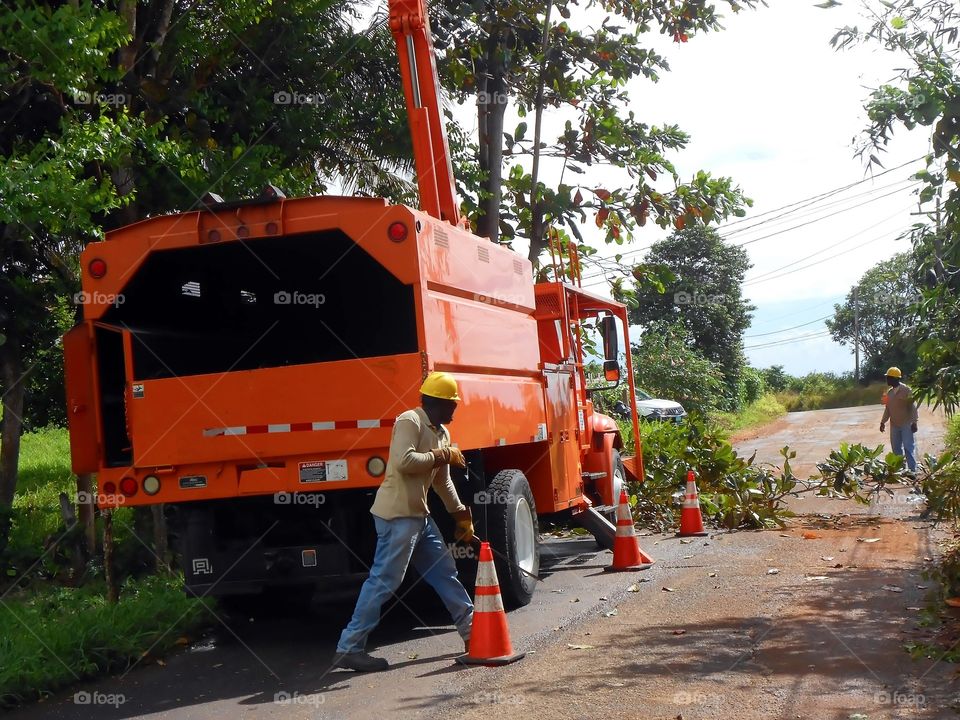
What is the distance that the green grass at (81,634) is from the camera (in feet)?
22.1

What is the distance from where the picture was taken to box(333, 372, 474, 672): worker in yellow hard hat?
685 cm

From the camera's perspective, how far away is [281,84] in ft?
45.4

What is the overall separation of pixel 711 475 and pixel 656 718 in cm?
953

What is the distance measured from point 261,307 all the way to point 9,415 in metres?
5.51

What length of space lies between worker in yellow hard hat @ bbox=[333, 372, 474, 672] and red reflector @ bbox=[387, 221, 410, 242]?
1002 millimetres

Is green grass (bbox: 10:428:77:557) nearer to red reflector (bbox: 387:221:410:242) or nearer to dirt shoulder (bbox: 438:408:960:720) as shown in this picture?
red reflector (bbox: 387:221:410:242)

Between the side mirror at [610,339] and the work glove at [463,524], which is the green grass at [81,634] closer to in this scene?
the work glove at [463,524]

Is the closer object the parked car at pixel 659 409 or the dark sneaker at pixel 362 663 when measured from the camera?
the dark sneaker at pixel 362 663

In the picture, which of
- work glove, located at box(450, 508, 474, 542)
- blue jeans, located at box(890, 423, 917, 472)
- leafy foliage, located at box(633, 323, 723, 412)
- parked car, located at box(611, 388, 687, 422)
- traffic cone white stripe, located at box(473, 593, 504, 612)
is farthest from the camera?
leafy foliage, located at box(633, 323, 723, 412)

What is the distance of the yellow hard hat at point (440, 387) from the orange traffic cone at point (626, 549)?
3871 millimetres

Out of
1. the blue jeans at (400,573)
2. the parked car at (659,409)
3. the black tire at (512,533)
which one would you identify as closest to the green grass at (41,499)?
the black tire at (512,533)

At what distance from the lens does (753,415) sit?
4378 cm

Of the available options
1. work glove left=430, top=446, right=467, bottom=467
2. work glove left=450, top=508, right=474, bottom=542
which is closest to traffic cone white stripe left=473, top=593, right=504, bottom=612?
work glove left=450, top=508, right=474, bottom=542

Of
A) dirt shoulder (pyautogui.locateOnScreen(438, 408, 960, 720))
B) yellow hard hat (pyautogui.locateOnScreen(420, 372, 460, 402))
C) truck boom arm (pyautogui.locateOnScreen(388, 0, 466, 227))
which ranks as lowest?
dirt shoulder (pyautogui.locateOnScreen(438, 408, 960, 720))
